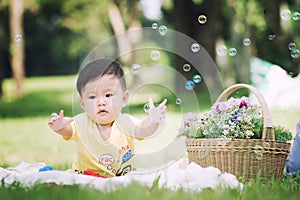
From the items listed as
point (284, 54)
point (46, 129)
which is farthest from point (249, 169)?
point (284, 54)

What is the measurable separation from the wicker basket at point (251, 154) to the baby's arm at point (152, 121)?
289 millimetres

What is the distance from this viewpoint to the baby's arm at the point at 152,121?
3432 millimetres

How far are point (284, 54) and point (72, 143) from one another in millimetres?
8789

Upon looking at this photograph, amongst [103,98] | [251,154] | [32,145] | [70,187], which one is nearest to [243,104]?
[251,154]

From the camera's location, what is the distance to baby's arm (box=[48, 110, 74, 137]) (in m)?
3.47

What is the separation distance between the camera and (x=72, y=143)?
658 centimetres

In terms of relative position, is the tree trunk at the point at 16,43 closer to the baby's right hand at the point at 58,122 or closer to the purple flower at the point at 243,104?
the baby's right hand at the point at 58,122

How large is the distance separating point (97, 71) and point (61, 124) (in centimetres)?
38

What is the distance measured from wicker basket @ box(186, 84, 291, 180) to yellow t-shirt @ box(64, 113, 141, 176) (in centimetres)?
50

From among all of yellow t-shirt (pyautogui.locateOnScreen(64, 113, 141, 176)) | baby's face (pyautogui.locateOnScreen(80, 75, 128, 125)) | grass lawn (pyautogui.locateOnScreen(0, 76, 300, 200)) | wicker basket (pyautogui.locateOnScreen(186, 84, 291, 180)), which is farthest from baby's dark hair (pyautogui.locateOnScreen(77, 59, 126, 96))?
wicker basket (pyautogui.locateOnScreen(186, 84, 291, 180))

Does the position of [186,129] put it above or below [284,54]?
below

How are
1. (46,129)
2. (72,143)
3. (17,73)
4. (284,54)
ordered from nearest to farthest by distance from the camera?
1. (72,143)
2. (46,129)
3. (284,54)
4. (17,73)

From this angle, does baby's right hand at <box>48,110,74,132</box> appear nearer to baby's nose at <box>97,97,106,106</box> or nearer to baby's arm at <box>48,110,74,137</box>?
baby's arm at <box>48,110,74,137</box>

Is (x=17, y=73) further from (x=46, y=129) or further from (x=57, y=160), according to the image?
(x=57, y=160)
